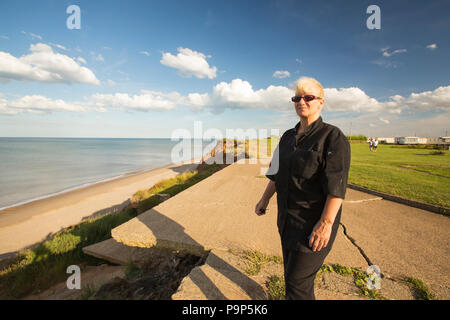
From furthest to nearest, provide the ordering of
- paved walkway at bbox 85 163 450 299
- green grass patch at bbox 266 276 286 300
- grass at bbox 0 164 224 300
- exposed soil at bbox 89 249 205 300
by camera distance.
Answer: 1. grass at bbox 0 164 224 300
2. exposed soil at bbox 89 249 205 300
3. paved walkway at bbox 85 163 450 299
4. green grass patch at bbox 266 276 286 300

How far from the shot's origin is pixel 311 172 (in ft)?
4.73

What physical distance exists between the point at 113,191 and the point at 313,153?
17108 mm

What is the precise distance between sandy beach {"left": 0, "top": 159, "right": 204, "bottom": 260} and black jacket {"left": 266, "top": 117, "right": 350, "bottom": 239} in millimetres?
8746

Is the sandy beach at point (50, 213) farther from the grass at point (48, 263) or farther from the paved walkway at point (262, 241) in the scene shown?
the paved walkway at point (262, 241)

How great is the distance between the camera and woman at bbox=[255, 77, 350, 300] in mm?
1361

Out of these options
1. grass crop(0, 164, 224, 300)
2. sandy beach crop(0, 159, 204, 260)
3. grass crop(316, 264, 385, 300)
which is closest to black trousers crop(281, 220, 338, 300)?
grass crop(316, 264, 385, 300)

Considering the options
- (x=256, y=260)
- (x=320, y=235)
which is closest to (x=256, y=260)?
(x=256, y=260)

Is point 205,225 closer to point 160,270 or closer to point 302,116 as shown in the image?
point 160,270

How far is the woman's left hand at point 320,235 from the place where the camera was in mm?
1378

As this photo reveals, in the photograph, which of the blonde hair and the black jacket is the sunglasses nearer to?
the blonde hair

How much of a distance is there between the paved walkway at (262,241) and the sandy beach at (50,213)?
603 centimetres

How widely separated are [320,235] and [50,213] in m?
13.9

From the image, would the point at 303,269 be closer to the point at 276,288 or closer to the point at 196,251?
the point at 276,288
